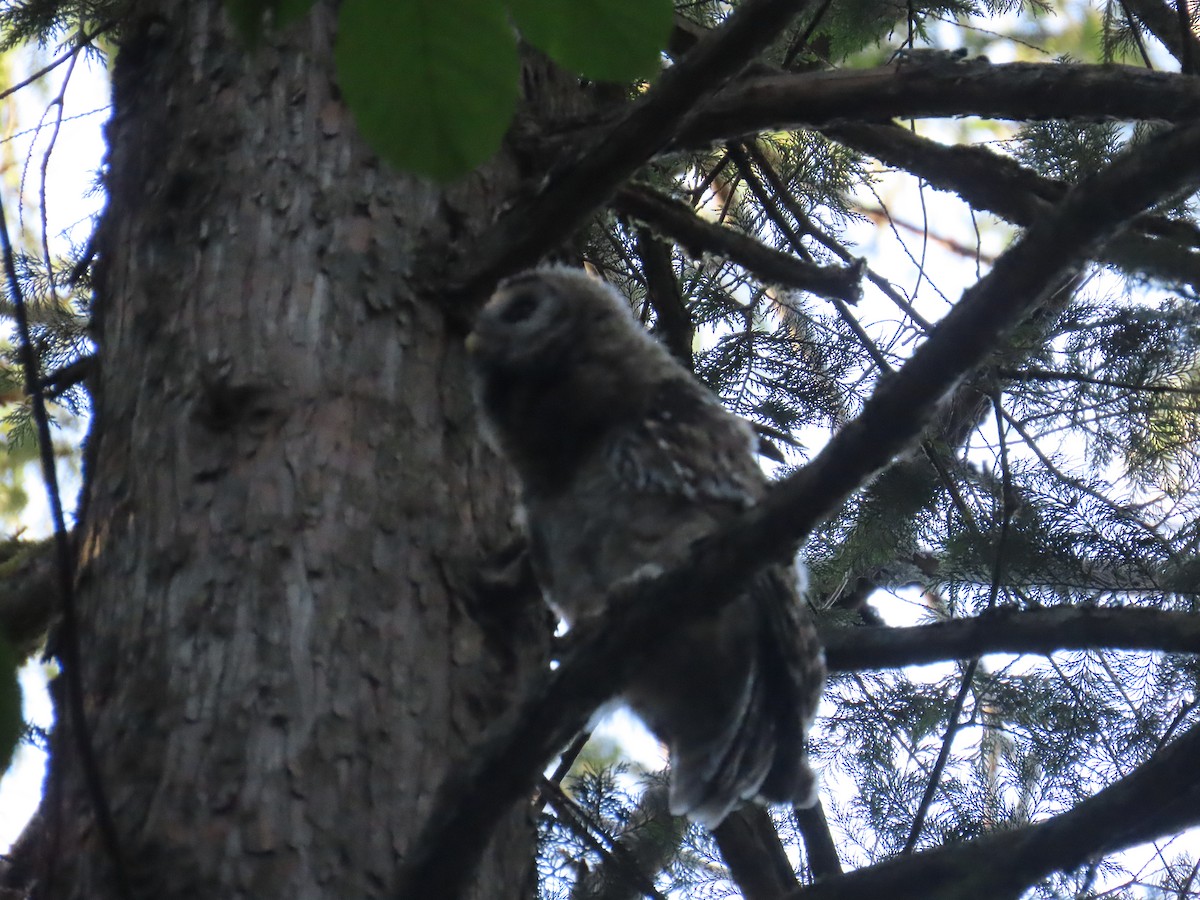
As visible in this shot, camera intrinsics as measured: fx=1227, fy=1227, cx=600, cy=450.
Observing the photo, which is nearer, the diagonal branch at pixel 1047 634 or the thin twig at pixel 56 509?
the thin twig at pixel 56 509

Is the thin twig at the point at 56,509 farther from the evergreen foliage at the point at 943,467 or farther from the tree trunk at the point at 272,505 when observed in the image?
the evergreen foliage at the point at 943,467

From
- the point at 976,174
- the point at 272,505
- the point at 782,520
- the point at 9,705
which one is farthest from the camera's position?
the point at 976,174

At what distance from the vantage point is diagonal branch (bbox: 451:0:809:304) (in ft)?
5.90

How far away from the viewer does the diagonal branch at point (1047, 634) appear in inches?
76.0

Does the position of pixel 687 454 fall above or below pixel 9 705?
above

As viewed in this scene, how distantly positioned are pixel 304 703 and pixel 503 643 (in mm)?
414

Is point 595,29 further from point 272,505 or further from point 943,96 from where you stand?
point 943,96

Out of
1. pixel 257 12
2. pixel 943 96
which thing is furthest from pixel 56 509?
pixel 943 96

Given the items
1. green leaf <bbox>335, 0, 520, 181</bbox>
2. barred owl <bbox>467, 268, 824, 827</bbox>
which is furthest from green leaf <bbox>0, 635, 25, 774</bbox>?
barred owl <bbox>467, 268, 824, 827</bbox>

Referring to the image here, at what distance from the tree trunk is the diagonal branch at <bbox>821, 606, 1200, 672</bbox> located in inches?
26.2

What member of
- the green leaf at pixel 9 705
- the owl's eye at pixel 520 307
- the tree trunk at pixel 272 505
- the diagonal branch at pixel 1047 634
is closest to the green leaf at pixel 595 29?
the green leaf at pixel 9 705

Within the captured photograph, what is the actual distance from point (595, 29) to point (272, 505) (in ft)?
3.97

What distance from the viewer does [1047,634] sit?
1974 mm

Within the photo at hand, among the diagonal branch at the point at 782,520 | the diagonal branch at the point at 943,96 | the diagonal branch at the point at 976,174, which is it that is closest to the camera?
the diagonal branch at the point at 782,520
